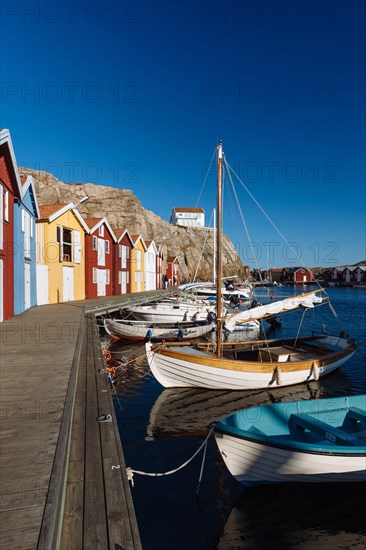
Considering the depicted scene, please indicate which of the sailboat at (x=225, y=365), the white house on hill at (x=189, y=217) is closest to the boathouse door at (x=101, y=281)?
the sailboat at (x=225, y=365)

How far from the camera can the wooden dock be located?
12.0ft

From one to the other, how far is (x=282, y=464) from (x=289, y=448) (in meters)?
0.61

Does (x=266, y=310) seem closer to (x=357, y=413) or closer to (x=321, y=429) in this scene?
(x=357, y=413)

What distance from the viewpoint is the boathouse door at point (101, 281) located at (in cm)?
4028

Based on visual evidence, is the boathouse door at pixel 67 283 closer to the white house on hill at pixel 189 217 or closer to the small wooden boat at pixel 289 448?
the small wooden boat at pixel 289 448

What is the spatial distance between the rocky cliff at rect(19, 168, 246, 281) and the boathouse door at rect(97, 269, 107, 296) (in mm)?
43311

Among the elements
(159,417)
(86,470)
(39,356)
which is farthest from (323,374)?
(86,470)

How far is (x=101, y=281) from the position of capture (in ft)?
135

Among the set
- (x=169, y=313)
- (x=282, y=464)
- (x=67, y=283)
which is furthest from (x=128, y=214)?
(x=282, y=464)

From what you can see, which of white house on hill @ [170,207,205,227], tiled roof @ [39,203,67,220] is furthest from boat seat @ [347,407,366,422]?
white house on hill @ [170,207,205,227]

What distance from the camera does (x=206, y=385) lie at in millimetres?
15406

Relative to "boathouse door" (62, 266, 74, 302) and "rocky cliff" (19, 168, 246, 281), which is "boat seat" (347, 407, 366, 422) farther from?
"rocky cliff" (19, 168, 246, 281)

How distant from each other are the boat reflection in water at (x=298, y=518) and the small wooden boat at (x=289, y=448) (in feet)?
1.65

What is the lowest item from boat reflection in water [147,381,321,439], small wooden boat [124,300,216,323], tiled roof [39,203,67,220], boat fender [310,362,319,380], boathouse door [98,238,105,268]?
boat reflection in water [147,381,321,439]
